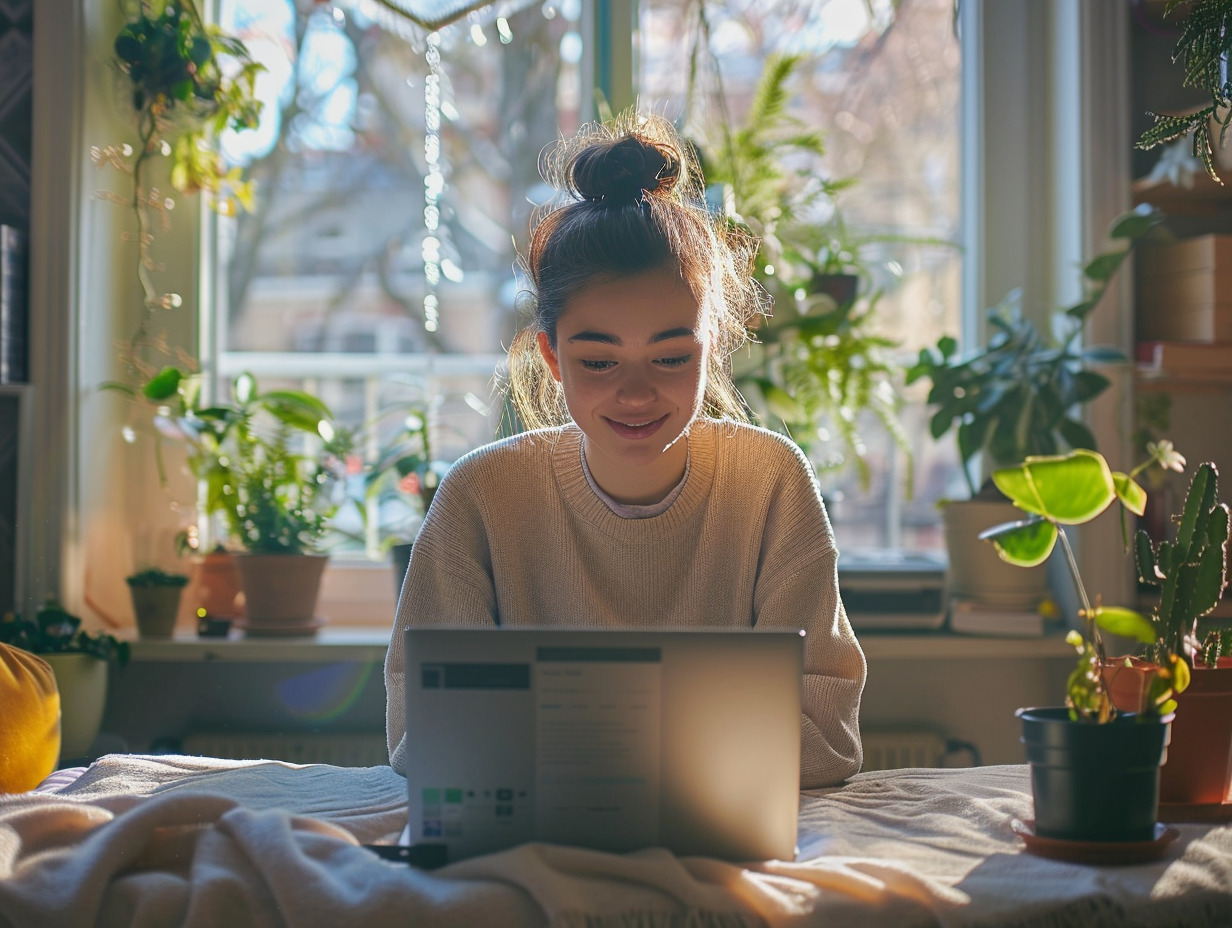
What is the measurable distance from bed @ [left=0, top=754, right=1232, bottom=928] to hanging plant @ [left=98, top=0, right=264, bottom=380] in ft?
5.03

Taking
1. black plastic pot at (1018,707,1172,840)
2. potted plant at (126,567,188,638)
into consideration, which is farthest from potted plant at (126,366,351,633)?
black plastic pot at (1018,707,1172,840)

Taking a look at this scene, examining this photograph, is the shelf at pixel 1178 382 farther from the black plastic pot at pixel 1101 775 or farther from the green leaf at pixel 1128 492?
the black plastic pot at pixel 1101 775

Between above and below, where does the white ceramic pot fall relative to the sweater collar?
below

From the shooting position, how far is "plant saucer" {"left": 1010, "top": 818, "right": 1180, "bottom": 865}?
94cm

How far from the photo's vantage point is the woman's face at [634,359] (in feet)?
4.10

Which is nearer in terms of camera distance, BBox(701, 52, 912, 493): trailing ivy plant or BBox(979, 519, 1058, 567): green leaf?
BBox(979, 519, 1058, 567): green leaf

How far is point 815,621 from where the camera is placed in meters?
1.31

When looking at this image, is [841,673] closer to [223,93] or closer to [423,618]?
[423,618]

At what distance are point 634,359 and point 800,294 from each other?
108cm

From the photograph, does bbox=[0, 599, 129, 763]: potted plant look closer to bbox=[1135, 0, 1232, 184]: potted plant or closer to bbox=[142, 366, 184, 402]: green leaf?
bbox=[142, 366, 184, 402]: green leaf

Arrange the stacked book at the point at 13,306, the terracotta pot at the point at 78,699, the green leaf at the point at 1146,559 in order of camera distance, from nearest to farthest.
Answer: the green leaf at the point at 1146,559 → the terracotta pot at the point at 78,699 → the stacked book at the point at 13,306

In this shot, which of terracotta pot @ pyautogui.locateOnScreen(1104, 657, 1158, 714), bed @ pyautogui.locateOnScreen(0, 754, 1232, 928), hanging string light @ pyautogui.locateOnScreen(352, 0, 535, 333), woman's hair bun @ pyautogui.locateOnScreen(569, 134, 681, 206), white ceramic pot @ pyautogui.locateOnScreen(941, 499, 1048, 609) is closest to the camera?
Result: bed @ pyautogui.locateOnScreen(0, 754, 1232, 928)

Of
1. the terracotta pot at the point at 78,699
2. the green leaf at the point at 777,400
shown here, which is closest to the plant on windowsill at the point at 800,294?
the green leaf at the point at 777,400

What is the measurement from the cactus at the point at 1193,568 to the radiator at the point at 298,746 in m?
1.44
